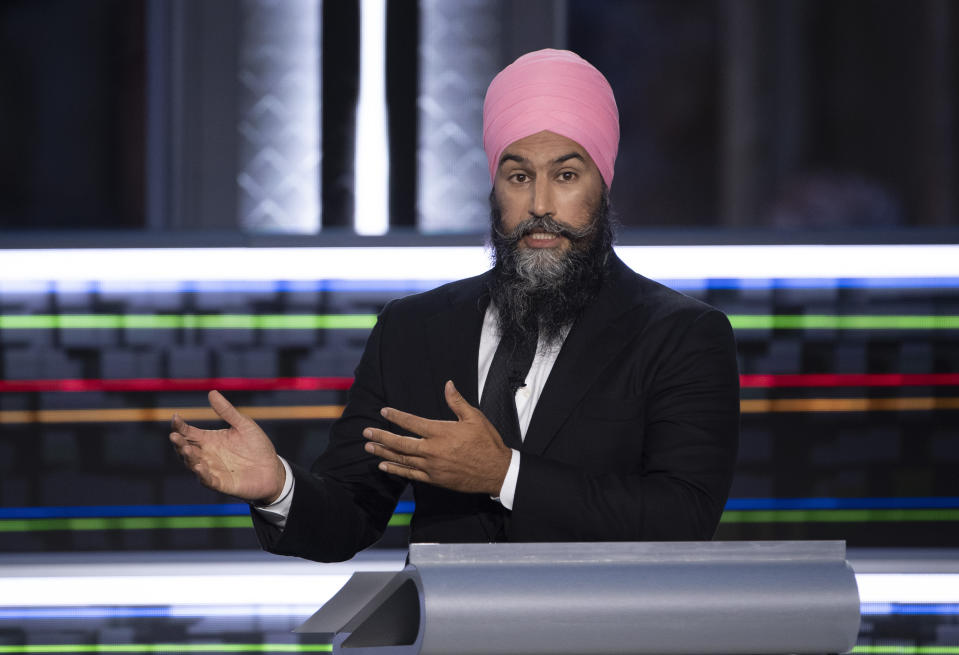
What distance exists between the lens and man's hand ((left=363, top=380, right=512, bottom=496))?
153cm

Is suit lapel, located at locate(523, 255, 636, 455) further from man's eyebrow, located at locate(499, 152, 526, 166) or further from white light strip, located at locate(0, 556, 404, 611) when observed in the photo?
white light strip, located at locate(0, 556, 404, 611)

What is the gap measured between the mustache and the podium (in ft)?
2.89

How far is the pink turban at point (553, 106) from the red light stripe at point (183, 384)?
1375 millimetres

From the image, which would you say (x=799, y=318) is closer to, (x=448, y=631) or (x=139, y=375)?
(x=139, y=375)

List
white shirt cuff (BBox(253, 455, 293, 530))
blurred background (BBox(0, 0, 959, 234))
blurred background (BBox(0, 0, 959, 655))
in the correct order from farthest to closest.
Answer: blurred background (BBox(0, 0, 959, 234)) → blurred background (BBox(0, 0, 959, 655)) → white shirt cuff (BBox(253, 455, 293, 530))

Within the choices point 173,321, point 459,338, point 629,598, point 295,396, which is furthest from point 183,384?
point 629,598

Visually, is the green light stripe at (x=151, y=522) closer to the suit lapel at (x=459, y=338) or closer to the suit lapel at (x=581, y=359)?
the suit lapel at (x=459, y=338)

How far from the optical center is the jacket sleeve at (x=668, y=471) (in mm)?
1696

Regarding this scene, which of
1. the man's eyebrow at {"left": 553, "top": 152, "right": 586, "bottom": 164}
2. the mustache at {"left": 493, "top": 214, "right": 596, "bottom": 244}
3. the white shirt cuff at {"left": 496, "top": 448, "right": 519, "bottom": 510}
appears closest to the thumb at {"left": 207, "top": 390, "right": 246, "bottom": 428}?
the white shirt cuff at {"left": 496, "top": 448, "right": 519, "bottom": 510}

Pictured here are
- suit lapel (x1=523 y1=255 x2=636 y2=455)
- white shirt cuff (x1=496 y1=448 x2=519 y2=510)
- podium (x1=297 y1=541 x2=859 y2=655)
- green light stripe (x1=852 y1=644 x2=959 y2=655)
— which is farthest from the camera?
green light stripe (x1=852 y1=644 x2=959 y2=655)

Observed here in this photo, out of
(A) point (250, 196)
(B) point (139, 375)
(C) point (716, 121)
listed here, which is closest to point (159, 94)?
(A) point (250, 196)

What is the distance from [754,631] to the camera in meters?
1.25

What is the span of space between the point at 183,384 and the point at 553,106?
167cm

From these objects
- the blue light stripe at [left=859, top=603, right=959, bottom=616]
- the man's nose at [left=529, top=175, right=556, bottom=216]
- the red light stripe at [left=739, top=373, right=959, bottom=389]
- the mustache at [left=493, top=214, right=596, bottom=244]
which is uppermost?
the man's nose at [left=529, top=175, right=556, bottom=216]
